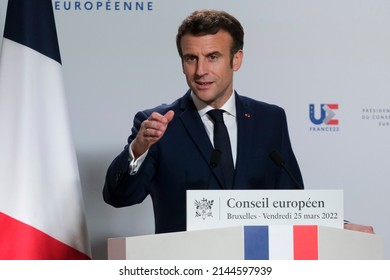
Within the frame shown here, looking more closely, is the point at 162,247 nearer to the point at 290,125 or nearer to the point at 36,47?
the point at 36,47

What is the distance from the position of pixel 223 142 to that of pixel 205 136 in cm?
9

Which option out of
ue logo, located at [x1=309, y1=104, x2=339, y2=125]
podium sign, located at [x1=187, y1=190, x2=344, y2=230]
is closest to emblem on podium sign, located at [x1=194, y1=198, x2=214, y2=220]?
podium sign, located at [x1=187, y1=190, x2=344, y2=230]

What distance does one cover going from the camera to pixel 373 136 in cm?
433

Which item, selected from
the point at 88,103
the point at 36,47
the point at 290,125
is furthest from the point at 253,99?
the point at 36,47

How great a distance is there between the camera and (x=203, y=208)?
8.02ft

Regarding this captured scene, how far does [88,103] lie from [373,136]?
1572 mm

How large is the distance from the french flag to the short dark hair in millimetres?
676

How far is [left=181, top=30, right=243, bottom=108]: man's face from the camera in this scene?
364cm

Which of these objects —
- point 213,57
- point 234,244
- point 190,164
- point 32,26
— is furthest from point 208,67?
point 234,244

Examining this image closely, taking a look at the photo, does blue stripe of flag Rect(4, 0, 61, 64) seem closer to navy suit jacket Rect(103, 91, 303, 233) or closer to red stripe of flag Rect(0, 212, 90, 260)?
navy suit jacket Rect(103, 91, 303, 233)

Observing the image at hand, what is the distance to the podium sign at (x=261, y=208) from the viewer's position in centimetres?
244

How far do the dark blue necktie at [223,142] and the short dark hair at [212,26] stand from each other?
40 centimetres

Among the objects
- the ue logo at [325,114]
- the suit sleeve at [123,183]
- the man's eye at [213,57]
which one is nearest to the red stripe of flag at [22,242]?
the suit sleeve at [123,183]

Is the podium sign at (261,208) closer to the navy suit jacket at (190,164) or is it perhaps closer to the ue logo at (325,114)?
the navy suit jacket at (190,164)
